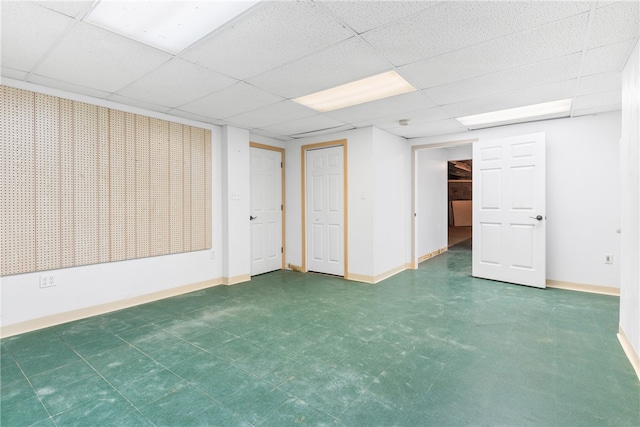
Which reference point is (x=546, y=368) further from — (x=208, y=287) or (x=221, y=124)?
(x=221, y=124)

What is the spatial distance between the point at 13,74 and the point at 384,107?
3.62m

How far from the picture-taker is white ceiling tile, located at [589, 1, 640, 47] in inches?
71.8

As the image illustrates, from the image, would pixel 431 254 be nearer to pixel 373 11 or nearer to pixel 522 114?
pixel 522 114

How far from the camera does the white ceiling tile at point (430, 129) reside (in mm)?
4529

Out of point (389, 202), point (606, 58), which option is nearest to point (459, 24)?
point (606, 58)

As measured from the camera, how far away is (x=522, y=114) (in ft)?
13.7

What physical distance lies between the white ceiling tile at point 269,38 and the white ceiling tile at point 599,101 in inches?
119

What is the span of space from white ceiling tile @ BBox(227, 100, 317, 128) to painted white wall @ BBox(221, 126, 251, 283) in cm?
36

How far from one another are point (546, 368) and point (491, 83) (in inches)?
97.5

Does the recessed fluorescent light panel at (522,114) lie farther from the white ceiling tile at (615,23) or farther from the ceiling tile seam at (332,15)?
the ceiling tile seam at (332,15)

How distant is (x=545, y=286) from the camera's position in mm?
4332

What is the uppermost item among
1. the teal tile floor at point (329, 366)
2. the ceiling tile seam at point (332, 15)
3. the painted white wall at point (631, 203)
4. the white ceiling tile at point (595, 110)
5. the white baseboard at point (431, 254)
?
the white ceiling tile at point (595, 110)

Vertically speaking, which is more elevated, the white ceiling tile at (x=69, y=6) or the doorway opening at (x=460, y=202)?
the white ceiling tile at (x=69, y=6)

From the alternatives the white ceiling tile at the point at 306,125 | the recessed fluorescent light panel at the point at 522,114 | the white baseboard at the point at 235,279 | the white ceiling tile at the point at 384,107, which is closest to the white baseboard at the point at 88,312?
the white baseboard at the point at 235,279
